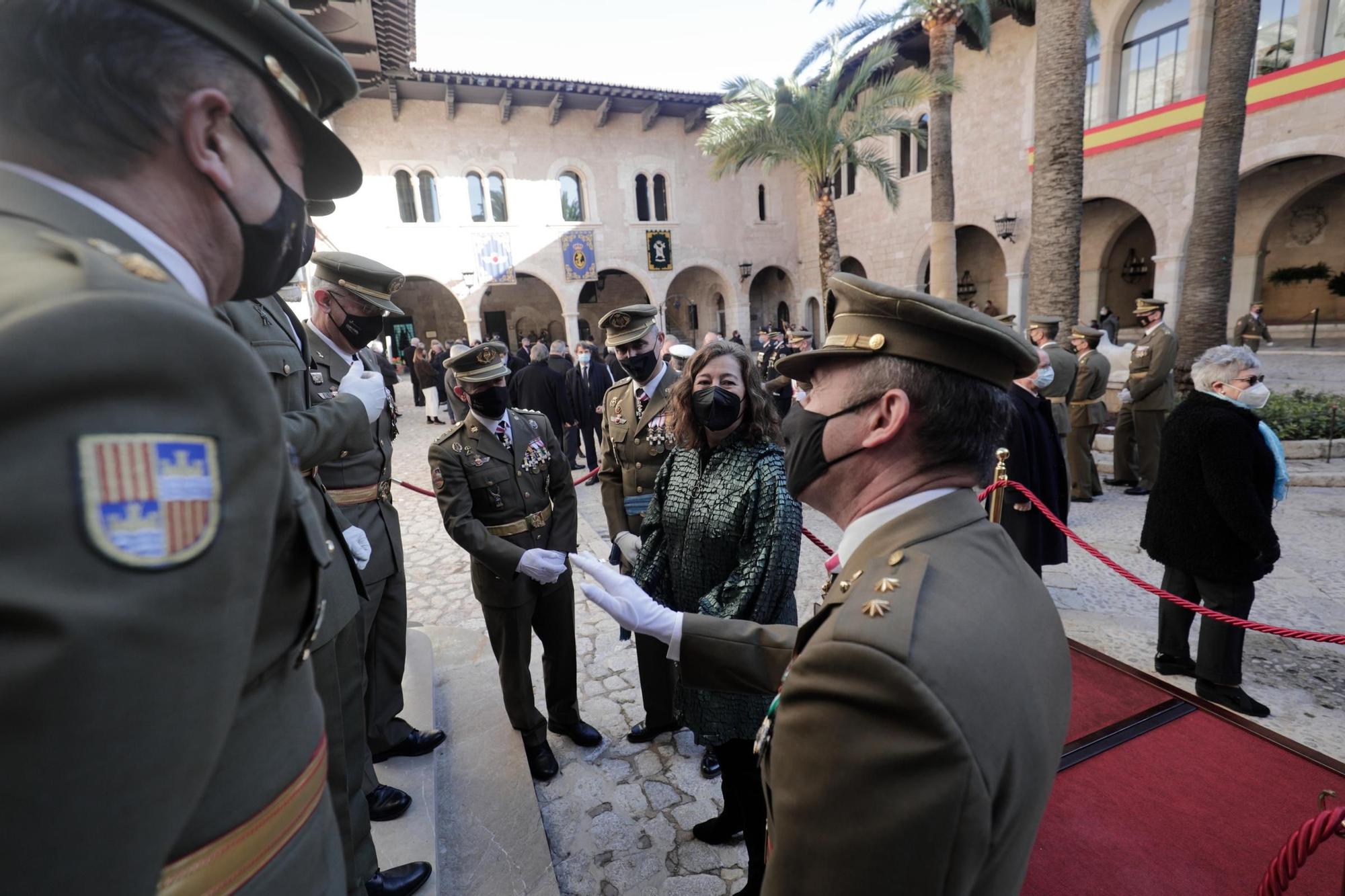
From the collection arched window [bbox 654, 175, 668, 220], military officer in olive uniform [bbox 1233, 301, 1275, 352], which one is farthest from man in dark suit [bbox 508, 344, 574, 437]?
arched window [bbox 654, 175, 668, 220]

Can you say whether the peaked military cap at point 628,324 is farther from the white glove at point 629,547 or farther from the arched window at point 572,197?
the arched window at point 572,197

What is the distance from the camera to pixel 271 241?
2.97 ft

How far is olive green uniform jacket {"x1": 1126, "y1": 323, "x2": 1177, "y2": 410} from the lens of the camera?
733cm

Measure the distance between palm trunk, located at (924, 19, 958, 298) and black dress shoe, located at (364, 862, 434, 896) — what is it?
1361 centimetres

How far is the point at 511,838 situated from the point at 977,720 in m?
2.61

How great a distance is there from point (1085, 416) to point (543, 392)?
6985mm

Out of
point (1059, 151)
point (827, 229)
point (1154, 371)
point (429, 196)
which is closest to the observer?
point (1154, 371)

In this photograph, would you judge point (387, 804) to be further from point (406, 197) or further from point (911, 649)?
point (406, 197)

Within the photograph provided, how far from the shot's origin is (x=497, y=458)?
3340mm

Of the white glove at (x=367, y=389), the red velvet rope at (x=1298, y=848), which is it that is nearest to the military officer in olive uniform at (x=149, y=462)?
the white glove at (x=367, y=389)

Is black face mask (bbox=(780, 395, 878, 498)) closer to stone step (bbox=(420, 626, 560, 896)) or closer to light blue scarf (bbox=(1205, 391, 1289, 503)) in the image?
stone step (bbox=(420, 626, 560, 896))

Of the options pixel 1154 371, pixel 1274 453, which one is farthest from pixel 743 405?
pixel 1154 371

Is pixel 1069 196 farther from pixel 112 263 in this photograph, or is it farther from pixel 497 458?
pixel 112 263

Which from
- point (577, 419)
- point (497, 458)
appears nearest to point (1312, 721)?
→ point (497, 458)
